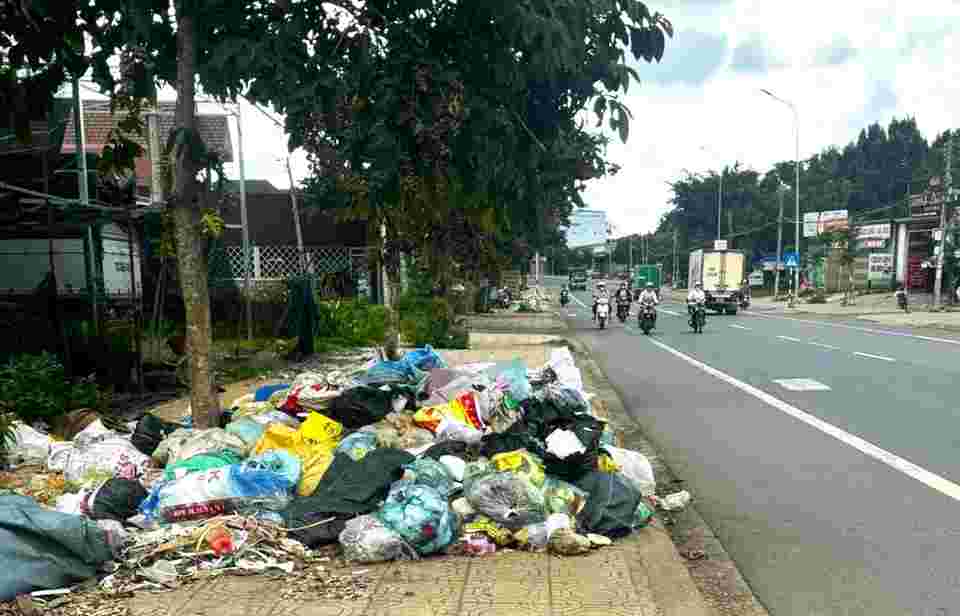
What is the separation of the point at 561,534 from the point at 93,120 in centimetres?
2215

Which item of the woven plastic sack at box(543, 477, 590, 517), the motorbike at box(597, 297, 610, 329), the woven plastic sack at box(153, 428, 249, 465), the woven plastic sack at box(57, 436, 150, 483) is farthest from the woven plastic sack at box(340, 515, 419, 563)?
the motorbike at box(597, 297, 610, 329)

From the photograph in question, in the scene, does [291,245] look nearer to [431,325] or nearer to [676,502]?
[431,325]

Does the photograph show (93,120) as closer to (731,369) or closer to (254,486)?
(731,369)

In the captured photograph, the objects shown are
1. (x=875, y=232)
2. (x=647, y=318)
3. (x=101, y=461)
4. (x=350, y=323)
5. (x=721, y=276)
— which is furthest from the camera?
(x=875, y=232)

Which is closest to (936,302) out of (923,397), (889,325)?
(889,325)

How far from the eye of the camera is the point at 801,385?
12836 mm

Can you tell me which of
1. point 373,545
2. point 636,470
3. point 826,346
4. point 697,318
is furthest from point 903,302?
point 373,545

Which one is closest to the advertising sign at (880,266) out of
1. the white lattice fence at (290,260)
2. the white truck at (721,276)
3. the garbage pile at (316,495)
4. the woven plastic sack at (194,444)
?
the white truck at (721,276)

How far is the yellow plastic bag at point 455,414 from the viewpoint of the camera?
729 centimetres

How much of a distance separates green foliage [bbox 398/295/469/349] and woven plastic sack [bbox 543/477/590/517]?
495 inches

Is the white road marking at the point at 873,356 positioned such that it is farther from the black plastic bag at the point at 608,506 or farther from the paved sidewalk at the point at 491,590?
the paved sidewalk at the point at 491,590

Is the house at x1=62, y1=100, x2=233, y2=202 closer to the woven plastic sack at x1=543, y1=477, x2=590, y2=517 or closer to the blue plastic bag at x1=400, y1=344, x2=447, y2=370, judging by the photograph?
the blue plastic bag at x1=400, y1=344, x2=447, y2=370

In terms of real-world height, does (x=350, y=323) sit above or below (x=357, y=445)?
below

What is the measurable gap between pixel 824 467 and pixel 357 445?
421cm
